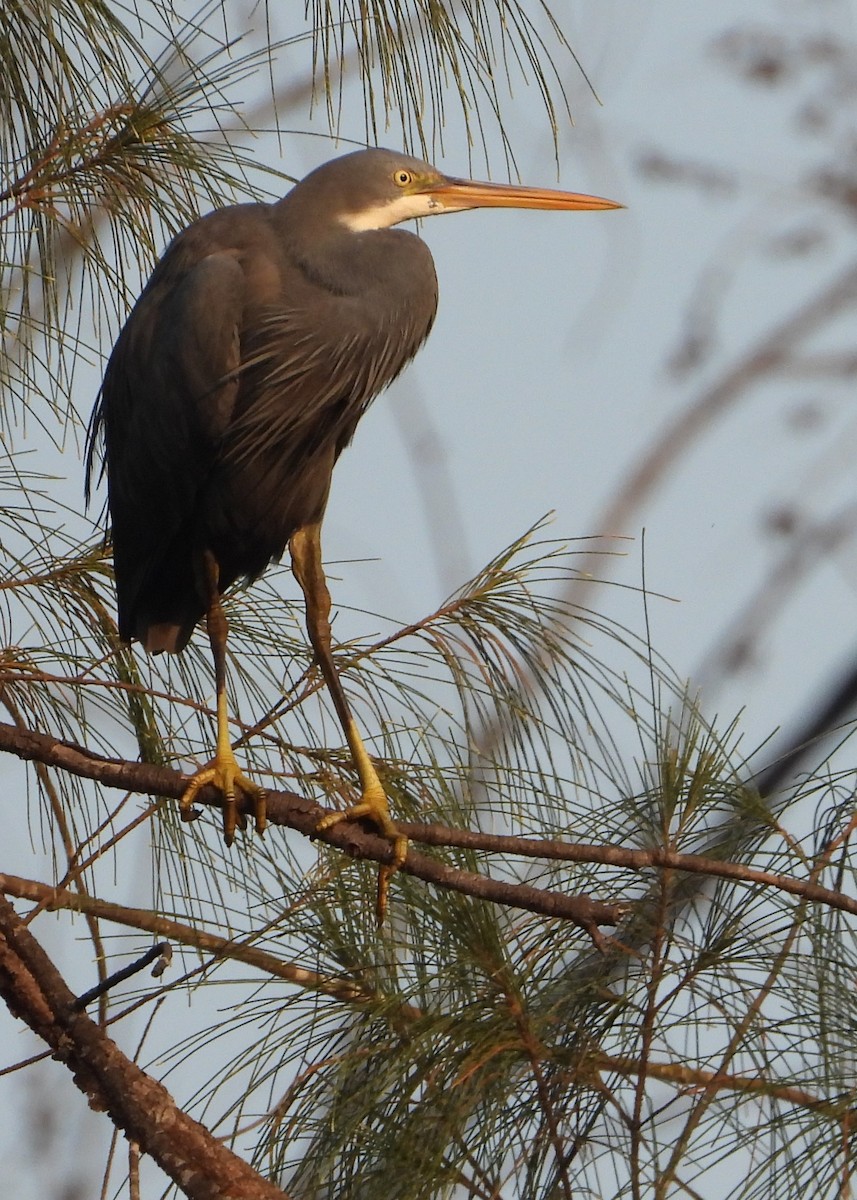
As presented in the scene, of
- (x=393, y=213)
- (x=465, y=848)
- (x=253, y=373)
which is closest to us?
(x=465, y=848)

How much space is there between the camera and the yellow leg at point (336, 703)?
1614mm

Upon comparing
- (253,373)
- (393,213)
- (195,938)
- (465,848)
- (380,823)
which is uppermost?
(393,213)

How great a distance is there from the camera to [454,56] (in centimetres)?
→ 179

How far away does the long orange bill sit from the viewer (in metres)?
2.38

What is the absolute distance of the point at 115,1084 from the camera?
1532 millimetres

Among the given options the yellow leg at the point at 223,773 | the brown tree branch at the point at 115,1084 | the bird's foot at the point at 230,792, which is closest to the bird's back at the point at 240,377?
the yellow leg at the point at 223,773

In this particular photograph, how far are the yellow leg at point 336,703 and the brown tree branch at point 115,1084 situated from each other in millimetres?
282

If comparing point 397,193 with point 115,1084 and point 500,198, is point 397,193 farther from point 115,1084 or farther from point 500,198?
point 115,1084

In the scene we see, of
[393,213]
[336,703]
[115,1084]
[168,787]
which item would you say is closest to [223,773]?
[336,703]

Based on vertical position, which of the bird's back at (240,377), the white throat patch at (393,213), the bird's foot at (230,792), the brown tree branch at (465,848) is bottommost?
the brown tree branch at (465,848)

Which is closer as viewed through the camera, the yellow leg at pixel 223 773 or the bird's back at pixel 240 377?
the yellow leg at pixel 223 773

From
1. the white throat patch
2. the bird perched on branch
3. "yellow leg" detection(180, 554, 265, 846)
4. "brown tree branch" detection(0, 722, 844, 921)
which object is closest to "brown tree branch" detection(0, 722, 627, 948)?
"brown tree branch" detection(0, 722, 844, 921)

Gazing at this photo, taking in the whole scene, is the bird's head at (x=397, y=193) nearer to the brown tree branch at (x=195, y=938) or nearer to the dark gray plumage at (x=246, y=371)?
the dark gray plumage at (x=246, y=371)

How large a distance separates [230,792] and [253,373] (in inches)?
23.0
